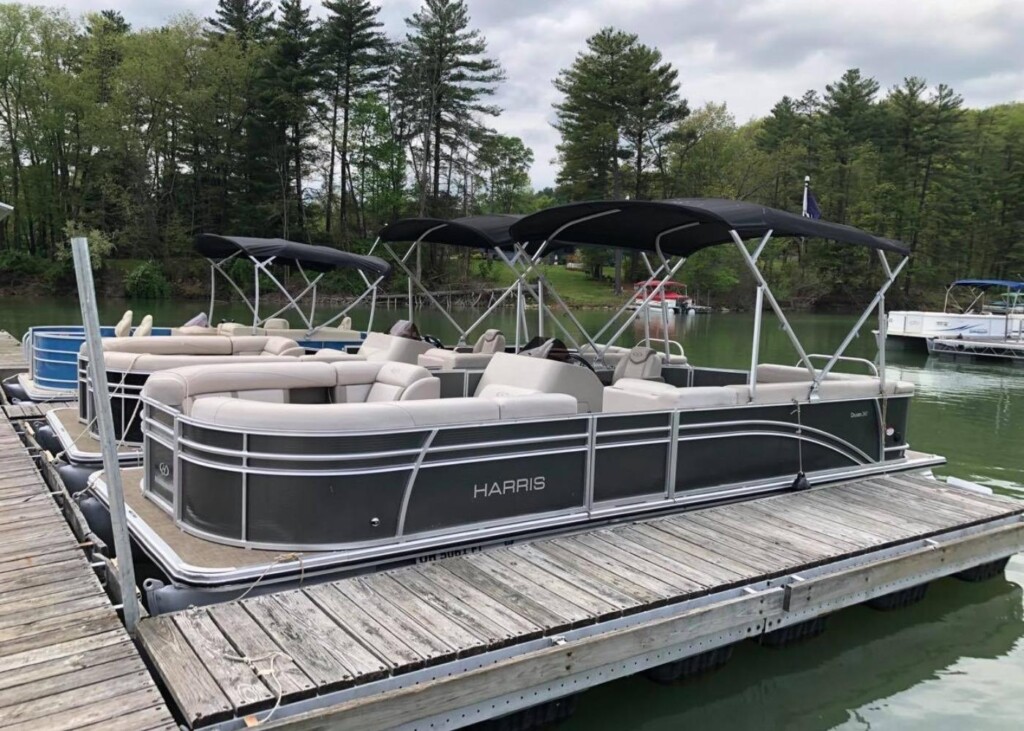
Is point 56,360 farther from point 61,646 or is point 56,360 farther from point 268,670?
point 268,670

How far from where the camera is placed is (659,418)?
19.4 ft

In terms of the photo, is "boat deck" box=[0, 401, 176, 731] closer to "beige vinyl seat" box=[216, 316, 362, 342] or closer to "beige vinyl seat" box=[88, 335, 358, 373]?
"beige vinyl seat" box=[88, 335, 358, 373]

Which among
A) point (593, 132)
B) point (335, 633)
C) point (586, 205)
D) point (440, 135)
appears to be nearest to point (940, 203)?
point (593, 132)

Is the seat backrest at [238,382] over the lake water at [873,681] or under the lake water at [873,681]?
over

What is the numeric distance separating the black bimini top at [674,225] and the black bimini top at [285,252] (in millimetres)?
5326

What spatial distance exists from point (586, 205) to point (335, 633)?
440cm

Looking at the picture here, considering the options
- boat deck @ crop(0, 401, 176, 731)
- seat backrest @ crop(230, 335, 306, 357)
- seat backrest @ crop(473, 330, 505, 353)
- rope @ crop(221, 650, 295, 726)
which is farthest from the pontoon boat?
seat backrest @ crop(230, 335, 306, 357)

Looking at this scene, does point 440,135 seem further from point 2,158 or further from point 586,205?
point 586,205

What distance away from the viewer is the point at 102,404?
11.0 feet

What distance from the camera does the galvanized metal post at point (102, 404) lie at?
3297 millimetres

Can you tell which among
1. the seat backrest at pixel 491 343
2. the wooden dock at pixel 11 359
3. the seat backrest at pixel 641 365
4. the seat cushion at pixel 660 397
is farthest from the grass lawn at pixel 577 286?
the seat cushion at pixel 660 397

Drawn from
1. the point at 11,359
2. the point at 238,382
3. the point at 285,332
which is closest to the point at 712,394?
the point at 238,382

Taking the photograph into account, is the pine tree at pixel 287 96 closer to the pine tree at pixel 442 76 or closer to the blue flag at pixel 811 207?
the pine tree at pixel 442 76

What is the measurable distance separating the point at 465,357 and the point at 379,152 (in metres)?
44.9
